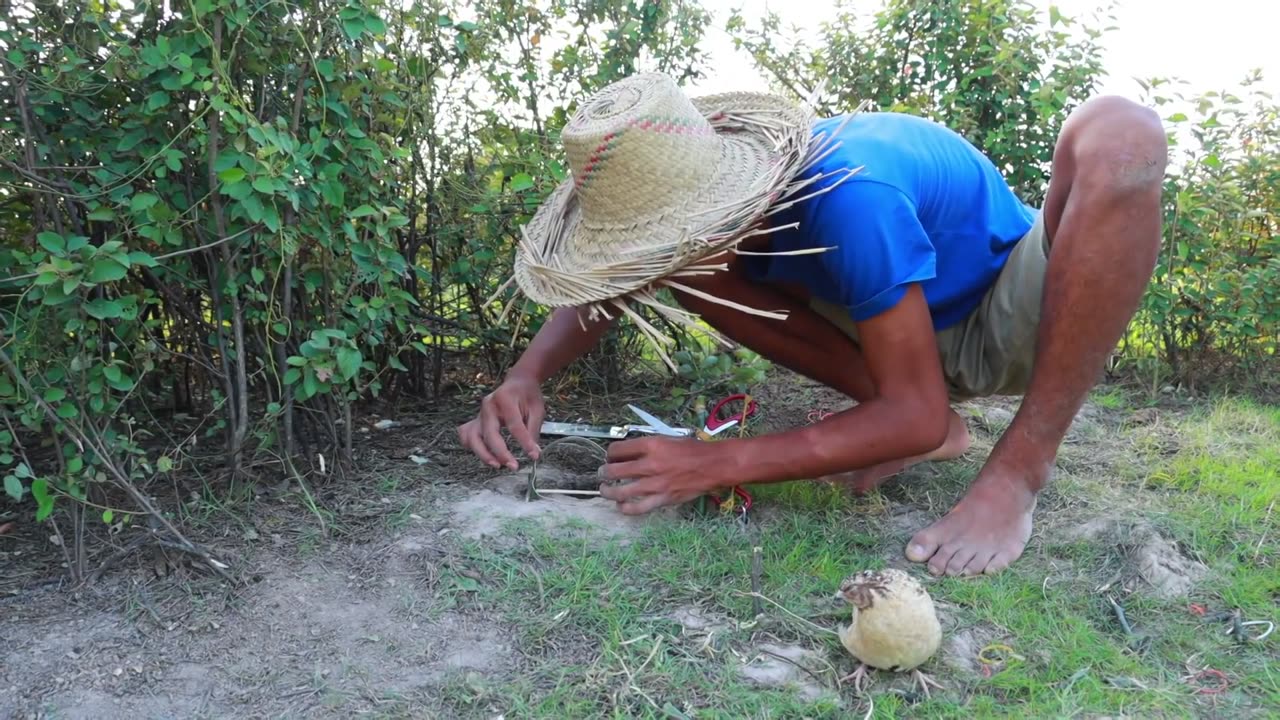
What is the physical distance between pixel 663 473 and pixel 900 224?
0.77 metres

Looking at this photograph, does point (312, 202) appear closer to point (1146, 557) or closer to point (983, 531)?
point (983, 531)

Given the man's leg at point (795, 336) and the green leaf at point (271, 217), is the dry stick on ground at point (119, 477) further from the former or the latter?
the man's leg at point (795, 336)

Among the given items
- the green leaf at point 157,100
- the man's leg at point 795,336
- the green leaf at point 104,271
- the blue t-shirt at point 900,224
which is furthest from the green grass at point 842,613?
the green leaf at point 157,100

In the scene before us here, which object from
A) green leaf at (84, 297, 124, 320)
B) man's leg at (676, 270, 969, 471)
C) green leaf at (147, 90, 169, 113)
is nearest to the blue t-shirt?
man's leg at (676, 270, 969, 471)

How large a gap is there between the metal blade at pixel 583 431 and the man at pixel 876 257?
151 mm

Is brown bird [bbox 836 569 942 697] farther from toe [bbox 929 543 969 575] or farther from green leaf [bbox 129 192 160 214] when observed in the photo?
green leaf [bbox 129 192 160 214]

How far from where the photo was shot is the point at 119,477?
1.95 meters

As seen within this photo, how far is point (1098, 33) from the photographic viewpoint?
345 cm

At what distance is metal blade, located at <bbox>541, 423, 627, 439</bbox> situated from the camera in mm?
2623

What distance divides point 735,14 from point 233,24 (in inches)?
80.3

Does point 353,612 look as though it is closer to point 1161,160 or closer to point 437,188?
point 437,188

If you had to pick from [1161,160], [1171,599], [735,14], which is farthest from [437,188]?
[1171,599]

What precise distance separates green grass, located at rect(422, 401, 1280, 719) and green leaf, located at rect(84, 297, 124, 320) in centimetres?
91

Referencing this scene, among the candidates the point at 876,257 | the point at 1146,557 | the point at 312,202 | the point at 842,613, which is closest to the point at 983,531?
the point at 1146,557
